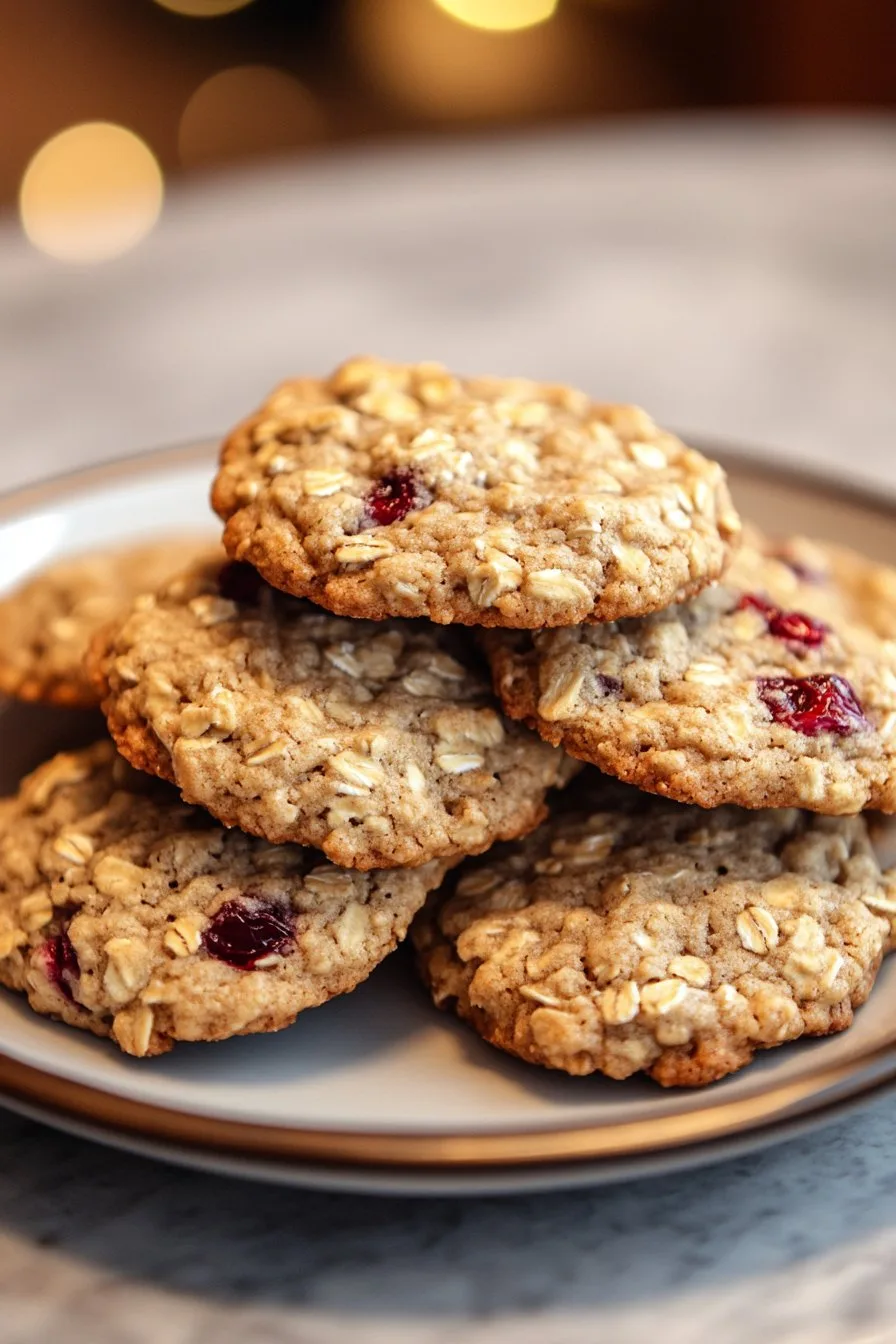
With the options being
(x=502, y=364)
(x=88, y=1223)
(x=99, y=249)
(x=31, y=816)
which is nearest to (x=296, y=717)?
(x=31, y=816)

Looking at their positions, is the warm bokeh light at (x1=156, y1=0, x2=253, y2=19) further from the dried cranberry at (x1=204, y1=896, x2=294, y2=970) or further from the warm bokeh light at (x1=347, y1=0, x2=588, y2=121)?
the dried cranberry at (x1=204, y1=896, x2=294, y2=970)

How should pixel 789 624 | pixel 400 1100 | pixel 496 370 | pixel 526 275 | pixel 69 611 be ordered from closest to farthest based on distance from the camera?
pixel 400 1100
pixel 789 624
pixel 69 611
pixel 496 370
pixel 526 275

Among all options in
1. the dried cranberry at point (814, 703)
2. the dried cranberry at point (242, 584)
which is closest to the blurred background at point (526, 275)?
the dried cranberry at point (242, 584)

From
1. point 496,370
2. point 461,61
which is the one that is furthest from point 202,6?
point 496,370

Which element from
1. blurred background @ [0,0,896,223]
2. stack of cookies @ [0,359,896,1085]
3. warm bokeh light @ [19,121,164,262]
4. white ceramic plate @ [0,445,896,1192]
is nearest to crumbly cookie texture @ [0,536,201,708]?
stack of cookies @ [0,359,896,1085]

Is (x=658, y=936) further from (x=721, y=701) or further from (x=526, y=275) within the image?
(x=526, y=275)

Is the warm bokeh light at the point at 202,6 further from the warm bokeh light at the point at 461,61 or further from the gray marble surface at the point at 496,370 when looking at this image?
the gray marble surface at the point at 496,370

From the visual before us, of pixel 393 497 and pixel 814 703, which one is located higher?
pixel 393 497
